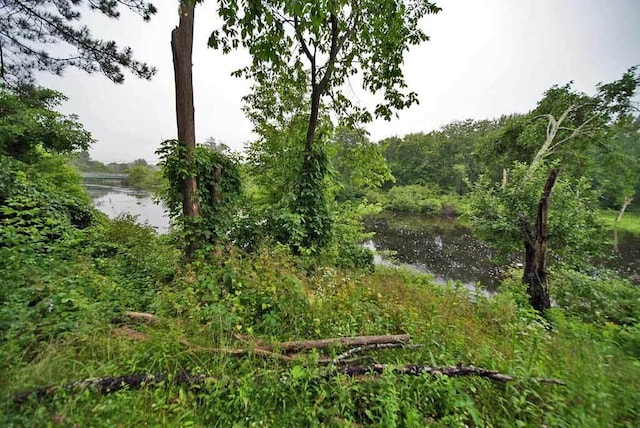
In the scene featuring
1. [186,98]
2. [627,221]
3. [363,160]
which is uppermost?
[186,98]

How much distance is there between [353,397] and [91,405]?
1799 millimetres

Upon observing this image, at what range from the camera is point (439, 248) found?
1452cm

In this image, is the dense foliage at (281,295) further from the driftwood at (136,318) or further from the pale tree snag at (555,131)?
the pale tree snag at (555,131)

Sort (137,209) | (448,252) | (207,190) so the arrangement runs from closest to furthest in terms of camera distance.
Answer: (207,190) → (448,252) → (137,209)

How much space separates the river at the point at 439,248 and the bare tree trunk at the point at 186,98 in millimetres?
3378

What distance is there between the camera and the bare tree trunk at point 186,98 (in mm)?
3496

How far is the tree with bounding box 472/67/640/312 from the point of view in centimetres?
529

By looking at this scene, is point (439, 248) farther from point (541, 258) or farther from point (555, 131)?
point (541, 258)

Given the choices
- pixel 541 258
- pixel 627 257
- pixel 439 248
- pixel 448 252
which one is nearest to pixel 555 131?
pixel 541 258

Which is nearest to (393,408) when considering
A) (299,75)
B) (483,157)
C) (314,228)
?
(314,228)

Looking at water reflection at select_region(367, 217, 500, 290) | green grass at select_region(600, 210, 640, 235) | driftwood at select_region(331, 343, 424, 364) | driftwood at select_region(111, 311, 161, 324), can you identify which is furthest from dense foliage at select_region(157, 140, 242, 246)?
green grass at select_region(600, 210, 640, 235)

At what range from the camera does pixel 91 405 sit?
57.6 inches

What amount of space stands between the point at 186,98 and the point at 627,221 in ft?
120

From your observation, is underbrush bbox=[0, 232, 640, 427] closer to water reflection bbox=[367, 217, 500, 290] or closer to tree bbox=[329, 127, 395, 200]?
tree bbox=[329, 127, 395, 200]
